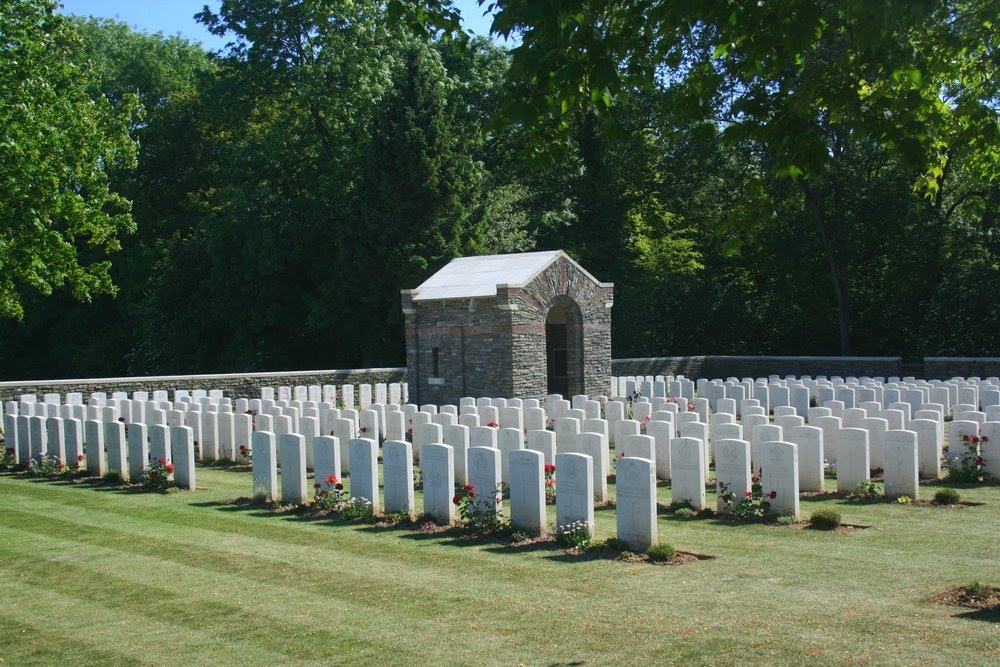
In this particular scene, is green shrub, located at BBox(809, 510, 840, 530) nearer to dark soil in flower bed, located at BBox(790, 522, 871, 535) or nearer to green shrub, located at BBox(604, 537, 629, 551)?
dark soil in flower bed, located at BBox(790, 522, 871, 535)

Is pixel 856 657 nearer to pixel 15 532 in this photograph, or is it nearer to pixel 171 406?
pixel 15 532

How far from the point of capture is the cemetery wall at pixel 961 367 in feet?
93.5

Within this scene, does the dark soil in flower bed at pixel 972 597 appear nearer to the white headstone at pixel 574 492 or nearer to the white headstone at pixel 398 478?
the white headstone at pixel 574 492

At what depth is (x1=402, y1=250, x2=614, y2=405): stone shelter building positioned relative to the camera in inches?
947

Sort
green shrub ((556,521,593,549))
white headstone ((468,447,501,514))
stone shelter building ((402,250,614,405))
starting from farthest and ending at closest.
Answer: stone shelter building ((402,250,614,405)) → white headstone ((468,447,501,514)) → green shrub ((556,521,593,549))

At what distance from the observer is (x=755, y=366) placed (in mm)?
34750

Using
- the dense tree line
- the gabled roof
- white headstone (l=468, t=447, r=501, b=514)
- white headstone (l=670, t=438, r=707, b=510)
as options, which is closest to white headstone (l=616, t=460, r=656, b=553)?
white headstone (l=468, t=447, r=501, b=514)

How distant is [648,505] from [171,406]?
1419cm

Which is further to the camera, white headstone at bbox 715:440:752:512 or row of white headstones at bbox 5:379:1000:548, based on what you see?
white headstone at bbox 715:440:752:512

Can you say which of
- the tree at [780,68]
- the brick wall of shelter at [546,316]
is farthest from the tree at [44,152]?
the tree at [780,68]

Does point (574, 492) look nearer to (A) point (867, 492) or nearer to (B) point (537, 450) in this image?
(B) point (537, 450)

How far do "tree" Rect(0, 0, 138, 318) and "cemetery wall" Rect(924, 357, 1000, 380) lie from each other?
22.9 m

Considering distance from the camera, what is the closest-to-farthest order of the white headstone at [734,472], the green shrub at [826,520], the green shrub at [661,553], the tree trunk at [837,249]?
the green shrub at [661,553], the green shrub at [826,520], the white headstone at [734,472], the tree trunk at [837,249]

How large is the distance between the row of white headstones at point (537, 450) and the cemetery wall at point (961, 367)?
524 inches
